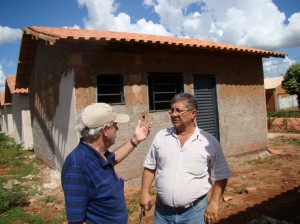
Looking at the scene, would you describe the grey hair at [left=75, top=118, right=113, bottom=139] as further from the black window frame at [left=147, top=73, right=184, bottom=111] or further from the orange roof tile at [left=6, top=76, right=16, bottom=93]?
the orange roof tile at [left=6, top=76, right=16, bottom=93]

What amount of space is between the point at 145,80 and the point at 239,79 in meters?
3.75

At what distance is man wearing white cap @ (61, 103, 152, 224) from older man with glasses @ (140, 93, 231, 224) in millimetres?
527

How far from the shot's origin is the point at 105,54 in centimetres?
693

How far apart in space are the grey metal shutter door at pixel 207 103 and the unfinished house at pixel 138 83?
1.2 inches

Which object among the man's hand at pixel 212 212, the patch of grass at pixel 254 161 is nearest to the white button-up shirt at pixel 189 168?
the man's hand at pixel 212 212

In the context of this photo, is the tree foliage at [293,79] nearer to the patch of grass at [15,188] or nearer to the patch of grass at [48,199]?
the patch of grass at [15,188]

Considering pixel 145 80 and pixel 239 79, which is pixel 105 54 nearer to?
pixel 145 80

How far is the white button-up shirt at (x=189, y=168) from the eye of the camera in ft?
8.80

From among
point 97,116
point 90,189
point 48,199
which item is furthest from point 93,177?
point 48,199

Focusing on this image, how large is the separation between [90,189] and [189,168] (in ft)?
3.27

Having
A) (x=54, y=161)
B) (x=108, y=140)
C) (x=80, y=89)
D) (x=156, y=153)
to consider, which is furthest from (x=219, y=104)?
(x=108, y=140)

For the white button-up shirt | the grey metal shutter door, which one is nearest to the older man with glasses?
the white button-up shirt

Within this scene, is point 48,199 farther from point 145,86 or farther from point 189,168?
point 189,168

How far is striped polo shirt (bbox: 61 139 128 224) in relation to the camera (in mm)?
2020
